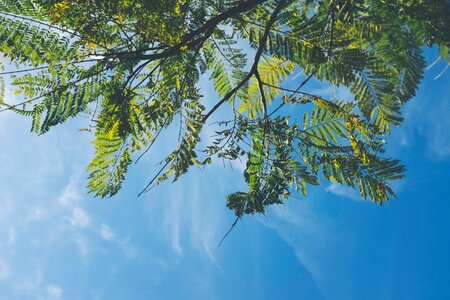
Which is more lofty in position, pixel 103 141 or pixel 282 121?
pixel 282 121

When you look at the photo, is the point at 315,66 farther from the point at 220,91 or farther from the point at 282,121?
the point at 220,91

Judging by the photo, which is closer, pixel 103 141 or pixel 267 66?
pixel 103 141

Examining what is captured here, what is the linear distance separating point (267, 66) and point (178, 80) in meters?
0.99

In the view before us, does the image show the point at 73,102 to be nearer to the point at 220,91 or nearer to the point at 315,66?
the point at 220,91

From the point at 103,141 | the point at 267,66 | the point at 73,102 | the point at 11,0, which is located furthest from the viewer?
the point at 267,66

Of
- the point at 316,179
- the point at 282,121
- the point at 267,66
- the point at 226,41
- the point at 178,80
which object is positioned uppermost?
the point at 267,66

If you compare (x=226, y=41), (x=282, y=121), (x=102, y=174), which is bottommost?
(x=102, y=174)

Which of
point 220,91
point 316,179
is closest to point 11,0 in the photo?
point 220,91

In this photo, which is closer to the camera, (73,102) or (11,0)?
(11,0)

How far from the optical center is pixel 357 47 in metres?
2.44

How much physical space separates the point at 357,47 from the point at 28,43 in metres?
2.10

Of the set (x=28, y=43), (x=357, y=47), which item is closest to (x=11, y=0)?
(x=28, y=43)

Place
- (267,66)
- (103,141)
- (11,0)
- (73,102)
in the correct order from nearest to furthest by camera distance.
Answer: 1. (11,0)
2. (73,102)
3. (103,141)
4. (267,66)

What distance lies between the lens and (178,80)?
2.65 metres
